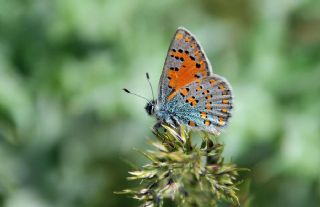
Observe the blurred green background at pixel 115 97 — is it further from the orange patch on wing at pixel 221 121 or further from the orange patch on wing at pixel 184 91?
the orange patch on wing at pixel 221 121

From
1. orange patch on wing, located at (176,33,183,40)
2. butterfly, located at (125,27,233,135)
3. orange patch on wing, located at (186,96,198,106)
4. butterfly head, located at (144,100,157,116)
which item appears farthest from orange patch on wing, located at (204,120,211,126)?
orange patch on wing, located at (176,33,183,40)

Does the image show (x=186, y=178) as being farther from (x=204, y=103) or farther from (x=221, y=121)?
(x=204, y=103)

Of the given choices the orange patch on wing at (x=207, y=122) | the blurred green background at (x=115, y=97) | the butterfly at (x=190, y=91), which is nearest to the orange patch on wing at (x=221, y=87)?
the butterfly at (x=190, y=91)

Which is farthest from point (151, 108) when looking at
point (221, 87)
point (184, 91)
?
point (221, 87)

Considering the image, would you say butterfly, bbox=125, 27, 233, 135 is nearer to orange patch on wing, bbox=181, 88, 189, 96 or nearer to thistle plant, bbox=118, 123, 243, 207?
orange patch on wing, bbox=181, 88, 189, 96

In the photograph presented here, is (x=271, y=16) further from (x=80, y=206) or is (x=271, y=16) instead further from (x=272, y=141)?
(x=80, y=206)

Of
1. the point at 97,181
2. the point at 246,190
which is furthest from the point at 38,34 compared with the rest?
the point at 246,190
